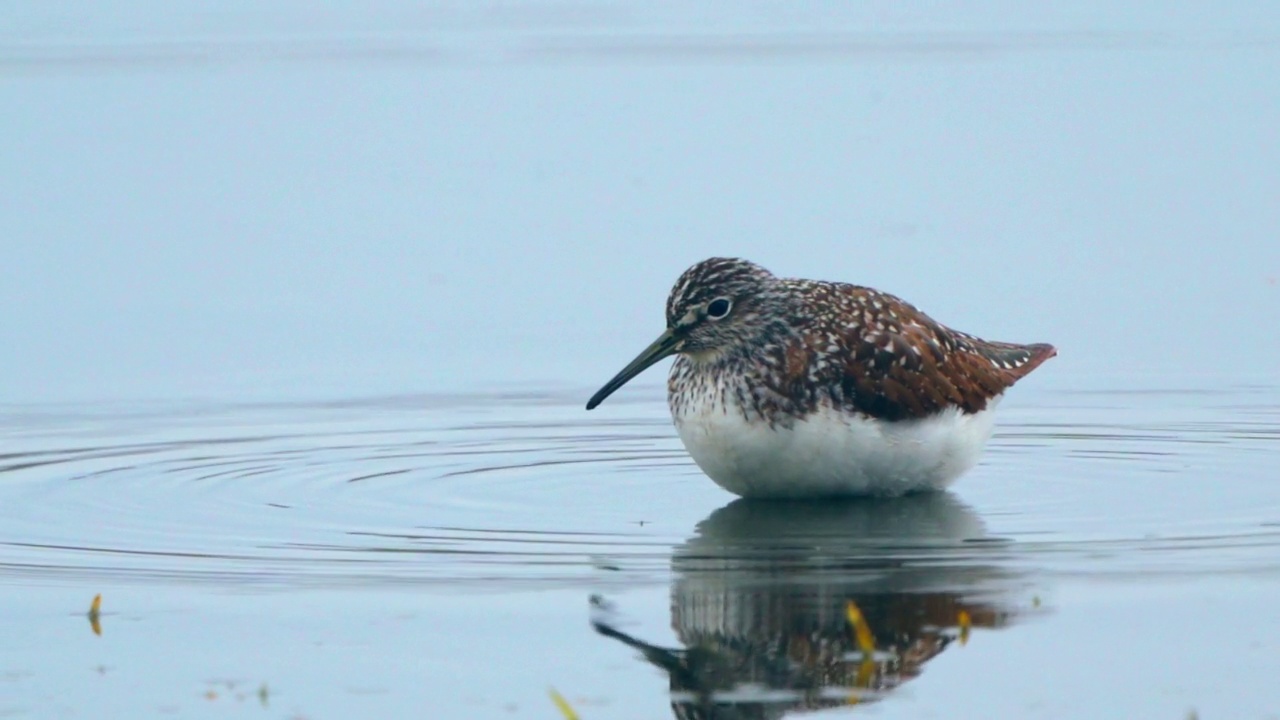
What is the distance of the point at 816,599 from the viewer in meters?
8.62

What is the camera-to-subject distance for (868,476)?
10.8 m

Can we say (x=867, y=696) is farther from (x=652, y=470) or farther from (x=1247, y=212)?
(x=1247, y=212)

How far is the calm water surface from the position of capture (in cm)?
759

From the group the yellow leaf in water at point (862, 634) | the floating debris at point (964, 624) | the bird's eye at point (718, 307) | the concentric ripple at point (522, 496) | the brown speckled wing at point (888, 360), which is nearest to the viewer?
the yellow leaf in water at point (862, 634)

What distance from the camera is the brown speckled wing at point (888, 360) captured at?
1080 centimetres

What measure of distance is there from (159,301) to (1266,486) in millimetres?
8404

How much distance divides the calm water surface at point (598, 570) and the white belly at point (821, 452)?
0.14 m

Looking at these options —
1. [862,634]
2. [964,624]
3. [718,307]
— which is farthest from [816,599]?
[718,307]

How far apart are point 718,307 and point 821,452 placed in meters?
1.04

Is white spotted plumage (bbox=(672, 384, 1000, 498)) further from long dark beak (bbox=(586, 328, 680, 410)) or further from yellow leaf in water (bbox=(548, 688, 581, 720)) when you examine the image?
yellow leaf in water (bbox=(548, 688, 581, 720))

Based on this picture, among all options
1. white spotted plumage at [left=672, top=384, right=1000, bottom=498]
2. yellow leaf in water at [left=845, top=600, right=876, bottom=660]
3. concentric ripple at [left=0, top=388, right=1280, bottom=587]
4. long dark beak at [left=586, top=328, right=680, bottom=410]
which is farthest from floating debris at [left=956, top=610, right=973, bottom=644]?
long dark beak at [left=586, top=328, right=680, bottom=410]

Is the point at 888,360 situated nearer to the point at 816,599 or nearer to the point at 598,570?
the point at 598,570

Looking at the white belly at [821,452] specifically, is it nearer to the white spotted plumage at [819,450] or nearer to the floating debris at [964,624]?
the white spotted plumage at [819,450]

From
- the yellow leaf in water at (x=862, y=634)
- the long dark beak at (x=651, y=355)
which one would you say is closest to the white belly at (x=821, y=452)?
the long dark beak at (x=651, y=355)
